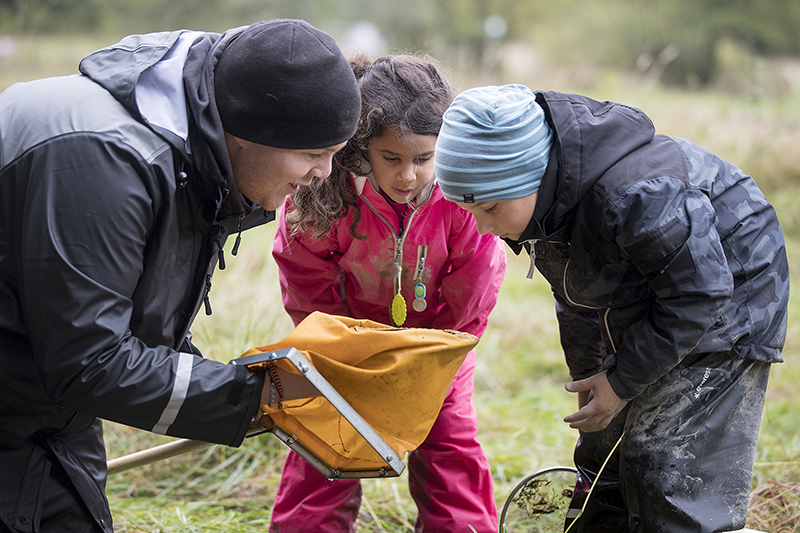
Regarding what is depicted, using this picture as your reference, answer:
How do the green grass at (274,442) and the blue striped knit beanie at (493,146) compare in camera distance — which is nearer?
the blue striped knit beanie at (493,146)

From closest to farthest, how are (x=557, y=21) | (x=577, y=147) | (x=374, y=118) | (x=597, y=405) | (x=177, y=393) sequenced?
(x=177, y=393)
(x=577, y=147)
(x=597, y=405)
(x=374, y=118)
(x=557, y=21)

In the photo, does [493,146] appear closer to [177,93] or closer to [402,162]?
[402,162]

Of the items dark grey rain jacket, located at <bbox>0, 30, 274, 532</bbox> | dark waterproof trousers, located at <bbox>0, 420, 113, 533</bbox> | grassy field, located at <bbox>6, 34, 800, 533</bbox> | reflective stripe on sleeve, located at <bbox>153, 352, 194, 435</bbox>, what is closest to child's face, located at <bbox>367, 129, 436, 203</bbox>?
dark grey rain jacket, located at <bbox>0, 30, 274, 532</bbox>

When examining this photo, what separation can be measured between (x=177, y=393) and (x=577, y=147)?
1.16m

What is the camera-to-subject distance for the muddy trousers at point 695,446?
1861mm

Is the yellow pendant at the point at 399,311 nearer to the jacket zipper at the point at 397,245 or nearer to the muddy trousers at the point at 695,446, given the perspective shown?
the jacket zipper at the point at 397,245

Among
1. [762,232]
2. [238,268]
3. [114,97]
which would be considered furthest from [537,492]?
[238,268]

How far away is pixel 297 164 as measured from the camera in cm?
174

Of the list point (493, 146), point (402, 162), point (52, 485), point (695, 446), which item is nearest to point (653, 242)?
point (493, 146)

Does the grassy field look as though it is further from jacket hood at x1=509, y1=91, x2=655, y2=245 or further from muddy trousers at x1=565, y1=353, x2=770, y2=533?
jacket hood at x1=509, y1=91, x2=655, y2=245

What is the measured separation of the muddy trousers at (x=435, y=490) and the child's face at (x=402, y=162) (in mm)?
800

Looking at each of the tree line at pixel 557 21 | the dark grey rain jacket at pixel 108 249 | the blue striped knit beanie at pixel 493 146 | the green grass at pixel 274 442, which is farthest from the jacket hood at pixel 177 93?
the tree line at pixel 557 21

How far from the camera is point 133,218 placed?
1454mm

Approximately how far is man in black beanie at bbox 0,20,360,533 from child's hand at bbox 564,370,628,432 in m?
0.83
